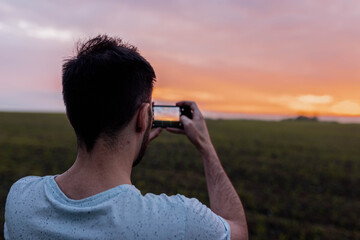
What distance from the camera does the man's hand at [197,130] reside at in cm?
173

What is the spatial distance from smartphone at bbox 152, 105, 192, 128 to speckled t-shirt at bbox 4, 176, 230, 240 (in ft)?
2.88

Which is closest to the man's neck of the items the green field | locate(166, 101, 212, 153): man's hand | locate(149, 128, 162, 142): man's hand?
locate(166, 101, 212, 153): man's hand

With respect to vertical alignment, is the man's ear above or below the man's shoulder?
above

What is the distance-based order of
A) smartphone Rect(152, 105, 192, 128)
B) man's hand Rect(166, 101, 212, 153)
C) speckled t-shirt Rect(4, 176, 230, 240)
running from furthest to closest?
smartphone Rect(152, 105, 192, 128), man's hand Rect(166, 101, 212, 153), speckled t-shirt Rect(4, 176, 230, 240)

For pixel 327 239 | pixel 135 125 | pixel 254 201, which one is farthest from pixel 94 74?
pixel 254 201

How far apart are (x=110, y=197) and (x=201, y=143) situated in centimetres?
71

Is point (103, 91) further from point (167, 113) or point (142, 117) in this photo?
point (167, 113)

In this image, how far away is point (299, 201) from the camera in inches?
312

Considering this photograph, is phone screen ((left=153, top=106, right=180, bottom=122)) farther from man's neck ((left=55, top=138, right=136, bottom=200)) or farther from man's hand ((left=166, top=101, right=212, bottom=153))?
man's neck ((left=55, top=138, right=136, bottom=200))

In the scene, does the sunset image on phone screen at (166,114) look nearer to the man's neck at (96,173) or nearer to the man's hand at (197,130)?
the man's hand at (197,130)

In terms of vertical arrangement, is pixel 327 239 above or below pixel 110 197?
below

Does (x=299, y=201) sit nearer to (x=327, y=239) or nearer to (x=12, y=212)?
(x=327, y=239)

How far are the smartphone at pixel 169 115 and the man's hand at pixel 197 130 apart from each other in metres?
0.07

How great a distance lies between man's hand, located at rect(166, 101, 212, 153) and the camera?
173 centimetres
